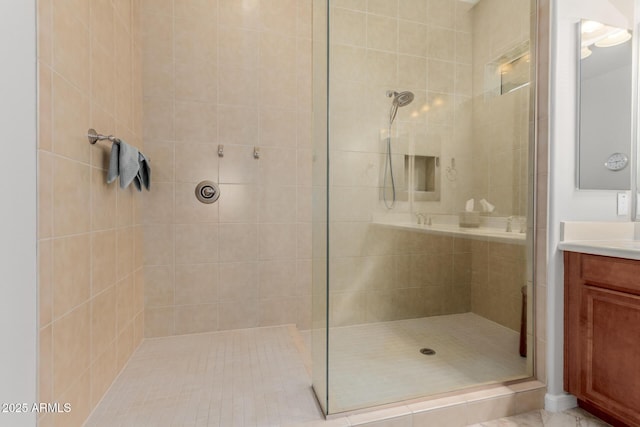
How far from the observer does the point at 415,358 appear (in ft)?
5.91

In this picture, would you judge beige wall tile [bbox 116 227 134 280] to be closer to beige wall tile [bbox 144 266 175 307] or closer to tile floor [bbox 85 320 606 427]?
beige wall tile [bbox 144 266 175 307]

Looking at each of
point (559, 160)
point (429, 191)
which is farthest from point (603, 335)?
point (429, 191)

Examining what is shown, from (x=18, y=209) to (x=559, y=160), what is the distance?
228cm

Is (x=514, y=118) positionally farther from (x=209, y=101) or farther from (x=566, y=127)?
(x=209, y=101)

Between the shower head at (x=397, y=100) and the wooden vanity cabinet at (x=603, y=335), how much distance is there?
→ 4.09ft

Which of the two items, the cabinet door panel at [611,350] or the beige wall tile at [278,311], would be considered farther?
the beige wall tile at [278,311]

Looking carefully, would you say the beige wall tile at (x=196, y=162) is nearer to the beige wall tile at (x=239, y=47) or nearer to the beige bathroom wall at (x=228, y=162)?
the beige bathroom wall at (x=228, y=162)

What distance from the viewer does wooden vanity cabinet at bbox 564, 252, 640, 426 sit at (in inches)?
49.5

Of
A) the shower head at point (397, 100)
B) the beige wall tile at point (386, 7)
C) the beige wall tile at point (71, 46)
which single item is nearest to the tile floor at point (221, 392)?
the beige wall tile at point (71, 46)

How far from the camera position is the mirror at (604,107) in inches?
61.9

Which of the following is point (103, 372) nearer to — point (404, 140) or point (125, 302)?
point (125, 302)

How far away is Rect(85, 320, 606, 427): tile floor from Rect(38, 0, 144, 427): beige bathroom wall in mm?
→ 142

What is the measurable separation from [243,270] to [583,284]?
211cm

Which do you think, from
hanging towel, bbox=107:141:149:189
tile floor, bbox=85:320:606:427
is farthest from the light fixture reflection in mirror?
hanging towel, bbox=107:141:149:189
